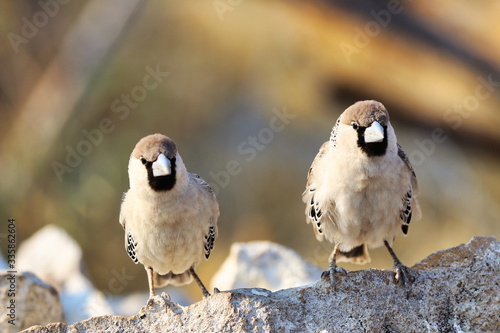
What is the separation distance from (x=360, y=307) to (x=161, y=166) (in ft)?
5.06

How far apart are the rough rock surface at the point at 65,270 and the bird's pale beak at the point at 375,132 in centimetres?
370

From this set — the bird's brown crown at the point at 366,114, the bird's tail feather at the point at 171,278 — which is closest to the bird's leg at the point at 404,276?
the bird's brown crown at the point at 366,114

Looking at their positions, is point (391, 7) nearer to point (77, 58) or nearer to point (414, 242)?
point (414, 242)

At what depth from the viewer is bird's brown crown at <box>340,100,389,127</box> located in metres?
3.92

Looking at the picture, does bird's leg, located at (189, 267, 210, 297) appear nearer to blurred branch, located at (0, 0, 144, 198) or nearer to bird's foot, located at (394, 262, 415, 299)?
bird's foot, located at (394, 262, 415, 299)

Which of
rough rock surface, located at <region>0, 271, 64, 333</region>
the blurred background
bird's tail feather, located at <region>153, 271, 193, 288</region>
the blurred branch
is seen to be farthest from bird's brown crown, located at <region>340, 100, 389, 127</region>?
the blurred branch

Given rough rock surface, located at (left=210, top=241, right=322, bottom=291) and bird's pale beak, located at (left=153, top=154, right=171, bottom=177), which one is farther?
rough rock surface, located at (left=210, top=241, right=322, bottom=291)

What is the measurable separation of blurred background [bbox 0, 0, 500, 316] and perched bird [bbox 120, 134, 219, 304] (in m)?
4.11

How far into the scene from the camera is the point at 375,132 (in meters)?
3.86

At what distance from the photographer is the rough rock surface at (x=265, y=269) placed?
6.01 meters

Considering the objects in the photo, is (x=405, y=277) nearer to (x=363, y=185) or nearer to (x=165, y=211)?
(x=363, y=185)

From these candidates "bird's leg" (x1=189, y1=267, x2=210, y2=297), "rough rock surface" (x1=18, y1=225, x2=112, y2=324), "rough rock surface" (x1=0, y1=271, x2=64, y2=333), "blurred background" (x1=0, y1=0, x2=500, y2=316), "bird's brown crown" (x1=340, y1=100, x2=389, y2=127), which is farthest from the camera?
"blurred background" (x1=0, y1=0, x2=500, y2=316)

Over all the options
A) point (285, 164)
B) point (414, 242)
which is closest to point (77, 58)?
point (285, 164)

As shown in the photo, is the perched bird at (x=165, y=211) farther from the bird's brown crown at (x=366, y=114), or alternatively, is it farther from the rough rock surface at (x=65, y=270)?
the rough rock surface at (x=65, y=270)
